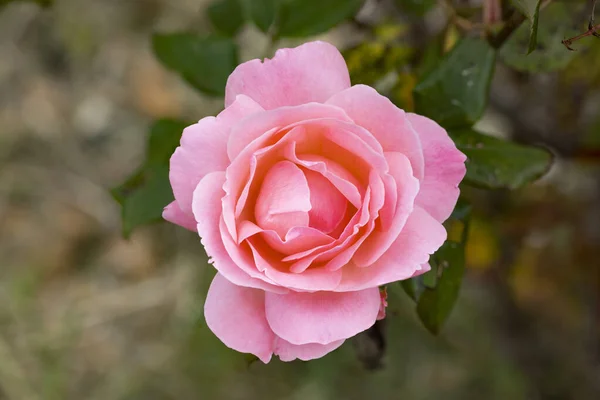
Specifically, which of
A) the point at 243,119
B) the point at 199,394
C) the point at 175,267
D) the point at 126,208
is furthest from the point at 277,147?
the point at 175,267

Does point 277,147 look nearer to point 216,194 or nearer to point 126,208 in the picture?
point 216,194

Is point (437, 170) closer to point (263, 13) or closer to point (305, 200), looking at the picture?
point (305, 200)

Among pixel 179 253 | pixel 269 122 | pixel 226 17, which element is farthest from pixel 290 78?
pixel 179 253

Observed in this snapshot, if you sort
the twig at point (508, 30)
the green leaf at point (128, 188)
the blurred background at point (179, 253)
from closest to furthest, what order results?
the twig at point (508, 30), the green leaf at point (128, 188), the blurred background at point (179, 253)

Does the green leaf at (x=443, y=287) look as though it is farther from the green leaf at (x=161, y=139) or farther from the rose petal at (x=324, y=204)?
the green leaf at (x=161, y=139)

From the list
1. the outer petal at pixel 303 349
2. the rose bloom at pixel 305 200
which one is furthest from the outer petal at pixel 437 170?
the outer petal at pixel 303 349

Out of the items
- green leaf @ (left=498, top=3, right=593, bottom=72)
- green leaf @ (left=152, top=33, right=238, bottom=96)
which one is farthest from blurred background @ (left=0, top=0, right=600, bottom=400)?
green leaf @ (left=152, top=33, right=238, bottom=96)
